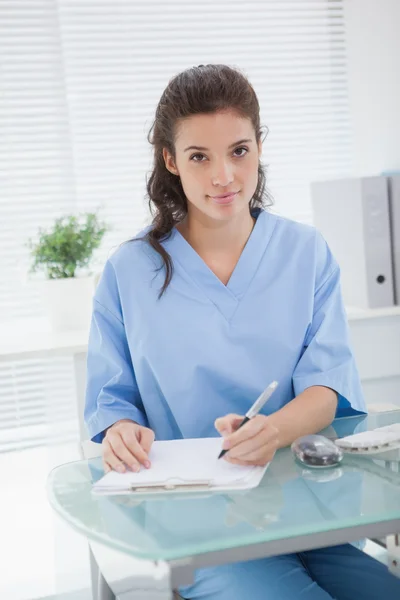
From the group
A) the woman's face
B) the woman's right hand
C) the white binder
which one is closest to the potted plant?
the white binder

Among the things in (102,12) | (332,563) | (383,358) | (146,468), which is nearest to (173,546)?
(146,468)

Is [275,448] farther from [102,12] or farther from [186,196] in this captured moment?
[102,12]

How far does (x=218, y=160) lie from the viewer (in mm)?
1404

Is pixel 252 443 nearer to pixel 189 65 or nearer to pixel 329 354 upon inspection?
pixel 329 354

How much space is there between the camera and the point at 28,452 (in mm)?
2457

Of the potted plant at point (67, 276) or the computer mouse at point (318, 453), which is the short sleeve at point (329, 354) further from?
the potted plant at point (67, 276)

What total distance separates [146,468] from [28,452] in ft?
4.64

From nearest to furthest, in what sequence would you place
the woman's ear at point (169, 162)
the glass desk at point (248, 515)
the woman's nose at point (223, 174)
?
the glass desk at point (248, 515), the woman's nose at point (223, 174), the woman's ear at point (169, 162)

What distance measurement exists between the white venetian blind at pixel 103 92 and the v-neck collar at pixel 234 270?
3.95 ft

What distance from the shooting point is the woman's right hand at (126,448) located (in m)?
1.15

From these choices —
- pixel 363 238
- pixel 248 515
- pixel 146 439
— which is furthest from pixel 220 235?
→ pixel 363 238

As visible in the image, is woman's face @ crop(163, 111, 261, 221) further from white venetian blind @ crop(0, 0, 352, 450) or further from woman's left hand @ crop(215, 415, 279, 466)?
white venetian blind @ crop(0, 0, 352, 450)

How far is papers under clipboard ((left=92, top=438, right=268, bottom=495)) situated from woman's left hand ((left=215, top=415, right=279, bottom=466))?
0.01 m

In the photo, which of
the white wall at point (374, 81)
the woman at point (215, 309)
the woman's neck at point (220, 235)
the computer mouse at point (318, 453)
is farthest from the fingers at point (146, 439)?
the white wall at point (374, 81)
